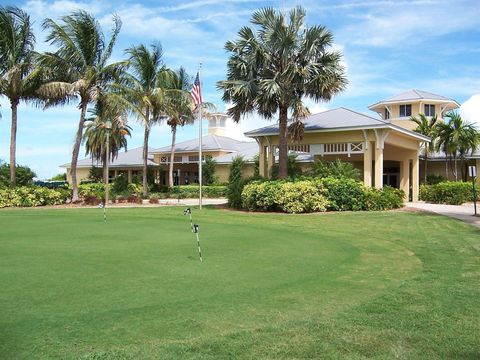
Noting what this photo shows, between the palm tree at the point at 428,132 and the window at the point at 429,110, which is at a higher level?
the window at the point at 429,110

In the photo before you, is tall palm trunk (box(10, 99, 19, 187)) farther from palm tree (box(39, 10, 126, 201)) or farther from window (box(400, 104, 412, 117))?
window (box(400, 104, 412, 117))

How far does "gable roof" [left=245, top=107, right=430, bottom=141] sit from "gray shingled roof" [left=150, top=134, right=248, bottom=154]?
16.9m

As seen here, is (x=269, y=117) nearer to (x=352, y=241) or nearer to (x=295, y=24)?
(x=295, y=24)

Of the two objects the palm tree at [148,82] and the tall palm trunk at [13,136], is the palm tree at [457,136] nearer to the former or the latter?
the palm tree at [148,82]

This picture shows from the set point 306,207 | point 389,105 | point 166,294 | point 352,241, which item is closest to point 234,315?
point 166,294

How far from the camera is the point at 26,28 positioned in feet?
101

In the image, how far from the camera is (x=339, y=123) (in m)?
28.2

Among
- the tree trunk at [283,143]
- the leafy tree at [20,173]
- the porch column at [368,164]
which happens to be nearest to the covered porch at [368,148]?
the porch column at [368,164]

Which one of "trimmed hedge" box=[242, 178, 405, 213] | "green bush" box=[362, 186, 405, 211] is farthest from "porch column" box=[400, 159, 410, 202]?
"trimmed hedge" box=[242, 178, 405, 213]

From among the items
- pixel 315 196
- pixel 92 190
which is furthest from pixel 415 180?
pixel 92 190

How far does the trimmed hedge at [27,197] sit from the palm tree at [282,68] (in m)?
12.6

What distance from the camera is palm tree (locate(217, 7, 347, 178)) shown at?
2453 centimetres

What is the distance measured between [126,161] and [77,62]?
2237 centimetres

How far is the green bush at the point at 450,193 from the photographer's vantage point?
30.5 meters
